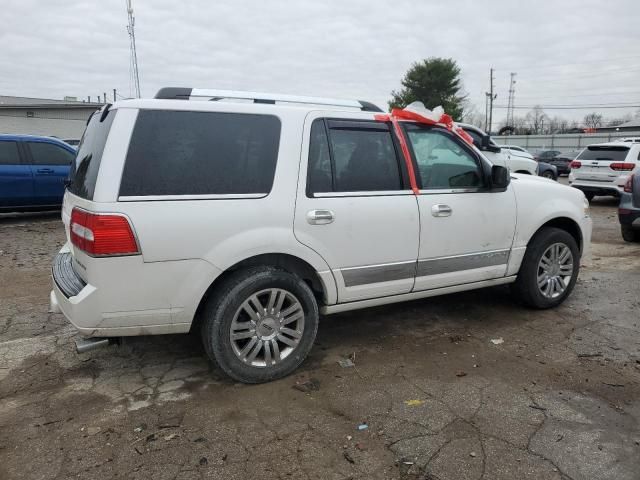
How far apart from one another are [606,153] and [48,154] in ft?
42.9

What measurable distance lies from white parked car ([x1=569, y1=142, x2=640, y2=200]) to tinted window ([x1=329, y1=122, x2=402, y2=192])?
10.8 m

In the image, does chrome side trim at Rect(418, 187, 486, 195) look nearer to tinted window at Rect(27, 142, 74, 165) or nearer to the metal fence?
tinted window at Rect(27, 142, 74, 165)

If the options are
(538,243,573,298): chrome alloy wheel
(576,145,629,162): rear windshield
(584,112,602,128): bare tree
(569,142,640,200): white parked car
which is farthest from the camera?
(584,112,602,128): bare tree

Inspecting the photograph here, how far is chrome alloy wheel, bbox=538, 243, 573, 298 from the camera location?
4.71 m

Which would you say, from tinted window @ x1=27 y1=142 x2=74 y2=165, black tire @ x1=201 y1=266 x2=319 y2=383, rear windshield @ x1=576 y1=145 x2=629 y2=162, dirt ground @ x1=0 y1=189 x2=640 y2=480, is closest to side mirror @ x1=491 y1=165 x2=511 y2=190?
dirt ground @ x1=0 y1=189 x2=640 y2=480

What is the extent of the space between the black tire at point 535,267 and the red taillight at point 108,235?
134 inches

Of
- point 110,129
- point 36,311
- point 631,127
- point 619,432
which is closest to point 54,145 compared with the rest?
point 36,311

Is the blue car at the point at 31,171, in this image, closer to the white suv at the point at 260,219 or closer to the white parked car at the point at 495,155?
the white suv at the point at 260,219

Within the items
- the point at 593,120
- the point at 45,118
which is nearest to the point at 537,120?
the point at 593,120

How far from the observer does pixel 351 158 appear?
3.62m

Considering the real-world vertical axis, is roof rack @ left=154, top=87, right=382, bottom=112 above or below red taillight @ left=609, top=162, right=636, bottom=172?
above

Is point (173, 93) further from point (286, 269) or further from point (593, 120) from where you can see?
point (593, 120)

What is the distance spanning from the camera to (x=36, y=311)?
4809 millimetres

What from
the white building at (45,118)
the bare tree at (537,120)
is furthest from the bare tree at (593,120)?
the white building at (45,118)
